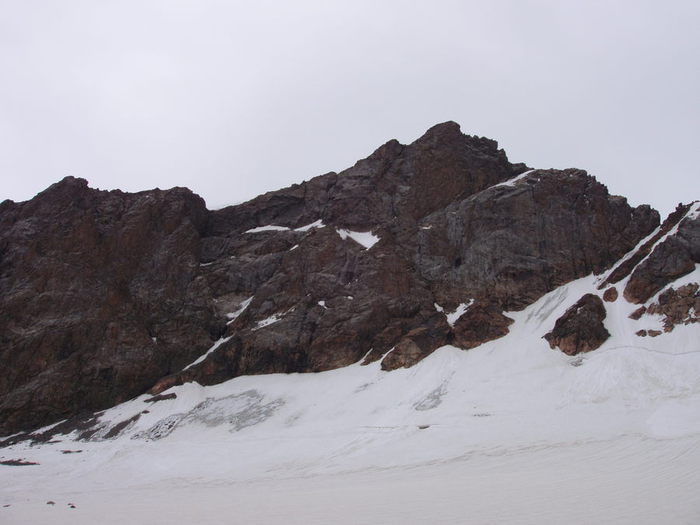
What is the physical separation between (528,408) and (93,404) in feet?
116

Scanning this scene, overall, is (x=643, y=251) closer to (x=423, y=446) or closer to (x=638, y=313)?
(x=638, y=313)

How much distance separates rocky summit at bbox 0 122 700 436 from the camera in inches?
1671

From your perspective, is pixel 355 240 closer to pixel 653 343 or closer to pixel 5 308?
pixel 653 343

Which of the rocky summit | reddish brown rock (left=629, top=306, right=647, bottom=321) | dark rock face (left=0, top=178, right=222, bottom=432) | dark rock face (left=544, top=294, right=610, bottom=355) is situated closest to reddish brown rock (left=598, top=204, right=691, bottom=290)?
the rocky summit

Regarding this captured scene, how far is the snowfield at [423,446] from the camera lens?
14.2m

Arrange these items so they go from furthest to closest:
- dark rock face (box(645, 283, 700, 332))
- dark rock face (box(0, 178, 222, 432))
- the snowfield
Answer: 1. dark rock face (box(0, 178, 222, 432))
2. dark rock face (box(645, 283, 700, 332))
3. the snowfield

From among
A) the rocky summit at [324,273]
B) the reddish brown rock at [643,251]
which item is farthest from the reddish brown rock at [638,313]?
the reddish brown rock at [643,251]

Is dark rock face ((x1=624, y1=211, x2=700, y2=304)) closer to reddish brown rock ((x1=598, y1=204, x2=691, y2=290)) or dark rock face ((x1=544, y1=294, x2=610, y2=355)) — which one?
reddish brown rock ((x1=598, y1=204, x2=691, y2=290))

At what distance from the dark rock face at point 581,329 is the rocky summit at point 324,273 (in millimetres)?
128

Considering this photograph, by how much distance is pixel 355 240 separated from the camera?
2131 inches

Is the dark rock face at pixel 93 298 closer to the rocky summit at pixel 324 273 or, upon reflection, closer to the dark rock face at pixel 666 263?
the rocky summit at pixel 324 273

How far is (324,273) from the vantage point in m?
51.0

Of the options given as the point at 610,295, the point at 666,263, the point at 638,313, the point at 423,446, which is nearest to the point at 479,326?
the point at 610,295

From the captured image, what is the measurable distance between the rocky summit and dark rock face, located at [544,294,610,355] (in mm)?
128
